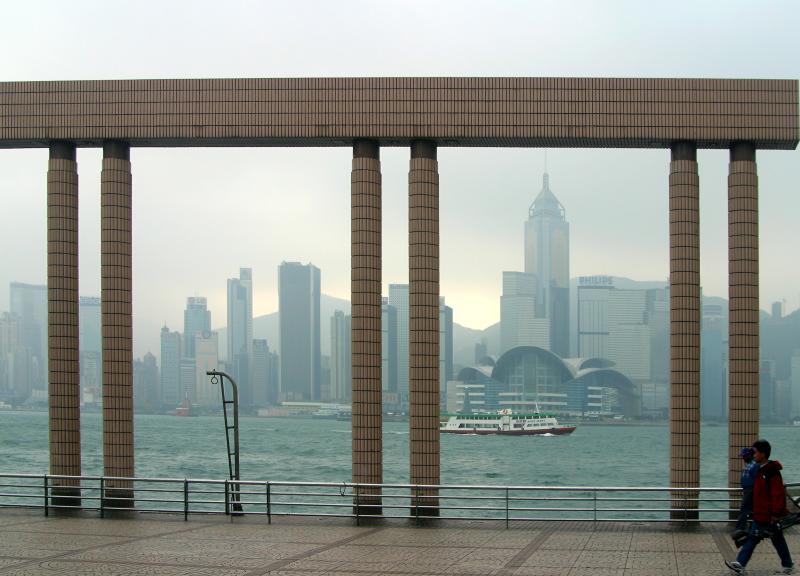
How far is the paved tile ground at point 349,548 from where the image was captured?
581 inches

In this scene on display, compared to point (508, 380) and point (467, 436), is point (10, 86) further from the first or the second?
point (508, 380)

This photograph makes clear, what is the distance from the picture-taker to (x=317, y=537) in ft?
59.7

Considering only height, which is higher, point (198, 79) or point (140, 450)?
point (198, 79)

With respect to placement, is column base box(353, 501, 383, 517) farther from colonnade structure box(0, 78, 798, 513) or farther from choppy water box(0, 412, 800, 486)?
choppy water box(0, 412, 800, 486)

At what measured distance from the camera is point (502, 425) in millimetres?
160750

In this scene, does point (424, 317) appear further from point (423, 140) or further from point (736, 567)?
point (736, 567)

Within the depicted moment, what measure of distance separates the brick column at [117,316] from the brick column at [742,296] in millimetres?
11884

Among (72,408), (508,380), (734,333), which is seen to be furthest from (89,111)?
(508,380)

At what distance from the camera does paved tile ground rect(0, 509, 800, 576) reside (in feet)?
48.4

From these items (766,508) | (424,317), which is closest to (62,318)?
(424,317)

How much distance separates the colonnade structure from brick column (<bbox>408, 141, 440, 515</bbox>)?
0.03 m

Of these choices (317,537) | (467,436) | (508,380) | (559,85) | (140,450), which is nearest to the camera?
(317,537)

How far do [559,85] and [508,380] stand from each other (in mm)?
177636

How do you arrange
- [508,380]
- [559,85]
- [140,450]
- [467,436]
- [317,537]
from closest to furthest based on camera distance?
[317,537], [559,85], [140,450], [467,436], [508,380]
